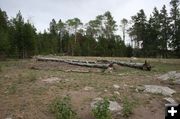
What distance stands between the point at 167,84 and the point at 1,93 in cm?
873

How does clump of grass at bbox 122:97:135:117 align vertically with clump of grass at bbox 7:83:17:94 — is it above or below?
below

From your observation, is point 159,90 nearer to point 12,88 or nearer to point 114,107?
point 114,107

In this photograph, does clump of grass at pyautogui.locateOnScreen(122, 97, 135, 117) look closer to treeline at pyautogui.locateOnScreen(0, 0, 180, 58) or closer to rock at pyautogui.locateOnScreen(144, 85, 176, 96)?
rock at pyautogui.locateOnScreen(144, 85, 176, 96)

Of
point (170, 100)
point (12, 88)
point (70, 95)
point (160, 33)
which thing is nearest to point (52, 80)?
point (12, 88)

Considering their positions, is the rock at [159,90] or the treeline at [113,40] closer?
the rock at [159,90]

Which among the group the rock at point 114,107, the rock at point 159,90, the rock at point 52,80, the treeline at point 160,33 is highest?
the treeline at point 160,33

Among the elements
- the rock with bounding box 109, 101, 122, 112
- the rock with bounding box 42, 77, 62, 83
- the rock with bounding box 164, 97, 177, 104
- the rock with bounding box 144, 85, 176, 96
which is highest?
the rock with bounding box 42, 77, 62, 83

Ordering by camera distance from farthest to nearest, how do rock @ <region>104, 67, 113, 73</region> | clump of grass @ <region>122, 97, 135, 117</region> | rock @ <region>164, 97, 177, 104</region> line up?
rock @ <region>104, 67, 113, 73</region> < rock @ <region>164, 97, 177, 104</region> < clump of grass @ <region>122, 97, 135, 117</region>

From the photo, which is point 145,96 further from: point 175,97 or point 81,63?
point 81,63

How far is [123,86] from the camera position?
14883 mm

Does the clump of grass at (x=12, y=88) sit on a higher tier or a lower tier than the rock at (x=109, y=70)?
lower

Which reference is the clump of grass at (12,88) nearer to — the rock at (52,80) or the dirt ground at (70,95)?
the dirt ground at (70,95)

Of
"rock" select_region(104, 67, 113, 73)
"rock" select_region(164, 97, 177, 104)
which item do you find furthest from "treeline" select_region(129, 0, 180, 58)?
"rock" select_region(164, 97, 177, 104)

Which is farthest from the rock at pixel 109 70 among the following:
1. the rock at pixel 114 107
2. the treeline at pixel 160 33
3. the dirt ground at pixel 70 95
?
the treeline at pixel 160 33
